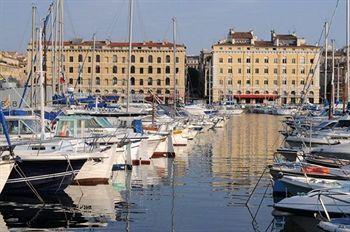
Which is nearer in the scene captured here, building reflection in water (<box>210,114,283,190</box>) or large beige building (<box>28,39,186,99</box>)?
building reflection in water (<box>210,114,283,190</box>)

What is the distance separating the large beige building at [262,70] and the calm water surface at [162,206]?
118 m

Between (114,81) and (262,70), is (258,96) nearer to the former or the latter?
(262,70)

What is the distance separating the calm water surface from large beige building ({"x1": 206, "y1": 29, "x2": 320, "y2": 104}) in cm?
11838

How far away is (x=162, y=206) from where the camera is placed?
21.8m

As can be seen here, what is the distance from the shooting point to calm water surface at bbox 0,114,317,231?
1881 centimetres

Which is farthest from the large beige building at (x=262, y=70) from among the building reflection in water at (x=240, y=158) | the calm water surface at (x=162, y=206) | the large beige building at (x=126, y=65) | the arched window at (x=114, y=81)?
the calm water surface at (x=162, y=206)

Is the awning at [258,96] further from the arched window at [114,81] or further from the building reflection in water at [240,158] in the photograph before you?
the building reflection in water at [240,158]

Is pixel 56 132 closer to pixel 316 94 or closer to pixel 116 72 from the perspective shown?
pixel 116 72

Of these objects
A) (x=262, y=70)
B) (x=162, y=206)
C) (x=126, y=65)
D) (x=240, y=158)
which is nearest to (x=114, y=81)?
(x=126, y=65)

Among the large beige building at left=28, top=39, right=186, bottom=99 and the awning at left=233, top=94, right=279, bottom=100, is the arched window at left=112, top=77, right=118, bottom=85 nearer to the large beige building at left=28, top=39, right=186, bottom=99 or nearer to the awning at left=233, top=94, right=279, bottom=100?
the large beige building at left=28, top=39, right=186, bottom=99

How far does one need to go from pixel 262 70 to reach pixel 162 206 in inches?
5120

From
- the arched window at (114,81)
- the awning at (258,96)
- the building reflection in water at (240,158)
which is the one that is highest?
the arched window at (114,81)

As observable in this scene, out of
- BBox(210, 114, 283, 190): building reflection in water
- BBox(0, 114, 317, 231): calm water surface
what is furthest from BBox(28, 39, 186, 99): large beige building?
BBox(0, 114, 317, 231): calm water surface

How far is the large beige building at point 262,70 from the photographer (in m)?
149
